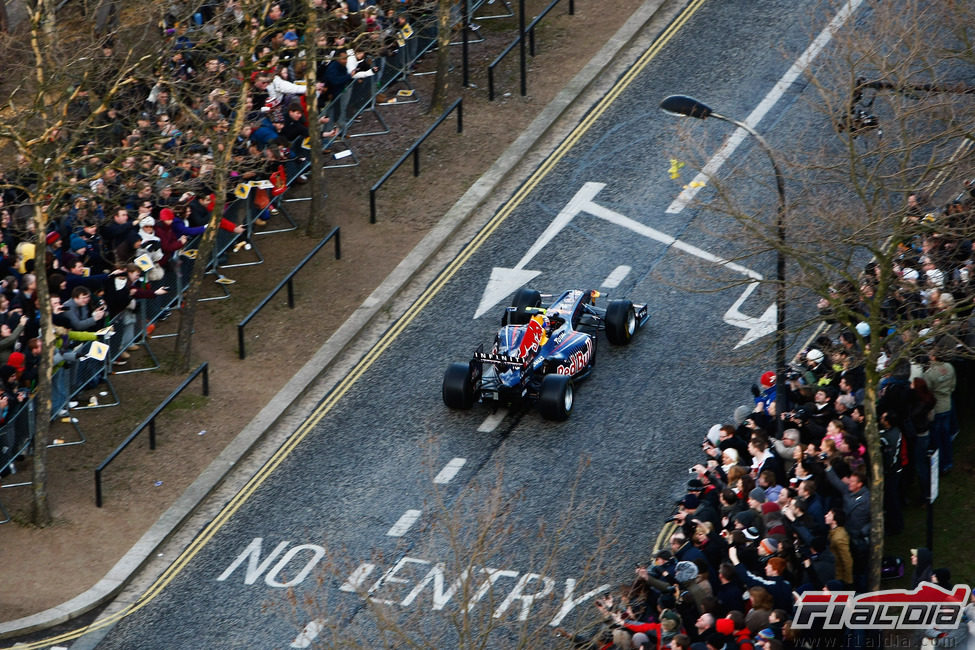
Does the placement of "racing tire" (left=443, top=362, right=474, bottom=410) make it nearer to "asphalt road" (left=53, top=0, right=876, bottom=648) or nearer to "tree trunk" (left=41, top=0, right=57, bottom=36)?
"asphalt road" (left=53, top=0, right=876, bottom=648)

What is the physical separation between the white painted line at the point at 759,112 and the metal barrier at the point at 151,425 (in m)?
9.22

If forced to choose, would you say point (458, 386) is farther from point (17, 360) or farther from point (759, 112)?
point (759, 112)

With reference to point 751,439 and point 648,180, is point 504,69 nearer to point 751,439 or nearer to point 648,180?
point 648,180

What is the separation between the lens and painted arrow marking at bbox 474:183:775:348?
29.8 metres

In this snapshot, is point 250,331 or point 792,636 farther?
point 250,331

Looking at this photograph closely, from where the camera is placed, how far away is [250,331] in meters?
30.7

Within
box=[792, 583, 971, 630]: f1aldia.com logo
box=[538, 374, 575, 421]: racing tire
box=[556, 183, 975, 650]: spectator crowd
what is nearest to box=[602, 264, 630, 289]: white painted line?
box=[538, 374, 575, 421]: racing tire

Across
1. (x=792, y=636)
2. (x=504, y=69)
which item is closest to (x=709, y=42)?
(x=504, y=69)

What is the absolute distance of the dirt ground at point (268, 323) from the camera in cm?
2639

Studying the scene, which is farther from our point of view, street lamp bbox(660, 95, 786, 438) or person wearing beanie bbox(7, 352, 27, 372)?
person wearing beanie bbox(7, 352, 27, 372)

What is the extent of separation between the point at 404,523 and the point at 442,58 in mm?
11719

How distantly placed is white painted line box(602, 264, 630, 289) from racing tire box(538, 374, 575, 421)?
11.8 feet

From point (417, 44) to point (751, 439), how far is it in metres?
15.7

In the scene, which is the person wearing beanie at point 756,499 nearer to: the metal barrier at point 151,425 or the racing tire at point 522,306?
the racing tire at point 522,306
